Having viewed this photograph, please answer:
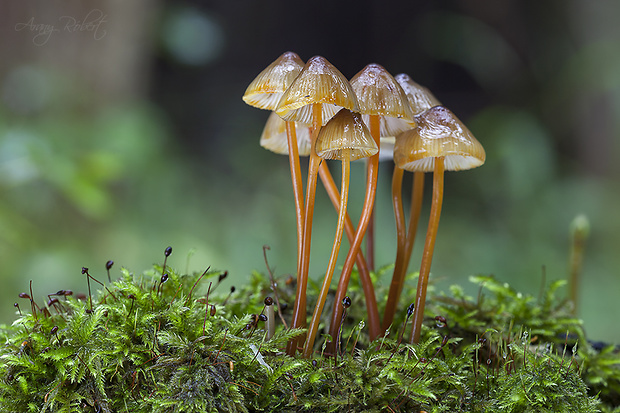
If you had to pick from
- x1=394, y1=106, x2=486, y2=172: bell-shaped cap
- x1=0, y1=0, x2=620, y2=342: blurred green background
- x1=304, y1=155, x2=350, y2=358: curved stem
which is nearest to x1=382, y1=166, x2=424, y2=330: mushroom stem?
x1=394, y1=106, x2=486, y2=172: bell-shaped cap

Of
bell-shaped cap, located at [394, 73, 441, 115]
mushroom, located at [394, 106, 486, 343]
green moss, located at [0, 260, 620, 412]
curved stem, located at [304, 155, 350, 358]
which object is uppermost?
bell-shaped cap, located at [394, 73, 441, 115]

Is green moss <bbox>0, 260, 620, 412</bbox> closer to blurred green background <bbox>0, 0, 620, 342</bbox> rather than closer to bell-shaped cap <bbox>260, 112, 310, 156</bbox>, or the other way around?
bell-shaped cap <bbox>260, 112, 310, 156</bbox>

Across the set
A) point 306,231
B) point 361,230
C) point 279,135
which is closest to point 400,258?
point 361,230

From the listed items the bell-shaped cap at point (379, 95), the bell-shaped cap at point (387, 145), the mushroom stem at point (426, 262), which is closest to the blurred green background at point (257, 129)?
the bell-shaped cap at point (387, 145)

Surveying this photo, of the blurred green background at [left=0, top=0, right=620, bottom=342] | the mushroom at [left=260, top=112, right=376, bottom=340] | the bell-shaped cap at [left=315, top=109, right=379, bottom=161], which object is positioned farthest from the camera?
the blurred green background at [left=0, top=0, right=620, bottom=342]

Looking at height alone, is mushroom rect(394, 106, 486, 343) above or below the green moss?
above

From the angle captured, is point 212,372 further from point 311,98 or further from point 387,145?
point 387,145

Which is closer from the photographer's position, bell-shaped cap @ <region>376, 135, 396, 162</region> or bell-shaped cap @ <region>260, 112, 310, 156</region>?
bell-shaped cap @ <region>260, 112, 310, 156</region>
